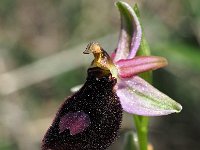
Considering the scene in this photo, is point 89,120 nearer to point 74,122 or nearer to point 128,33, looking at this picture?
point 74,122

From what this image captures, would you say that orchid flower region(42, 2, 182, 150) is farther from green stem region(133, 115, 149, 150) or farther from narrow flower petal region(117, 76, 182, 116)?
green stem region(133, 115, 149, 150)

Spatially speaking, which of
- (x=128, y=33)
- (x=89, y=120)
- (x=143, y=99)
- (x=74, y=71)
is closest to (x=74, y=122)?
(x=89, y=120)

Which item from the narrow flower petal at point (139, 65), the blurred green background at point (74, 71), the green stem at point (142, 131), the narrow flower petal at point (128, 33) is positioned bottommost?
the green stem at point (142, 131)

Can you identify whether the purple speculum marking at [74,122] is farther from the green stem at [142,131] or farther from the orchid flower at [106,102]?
the green stem at [142,131]

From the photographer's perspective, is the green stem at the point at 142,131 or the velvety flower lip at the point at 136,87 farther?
the green stem at the point at 142,131

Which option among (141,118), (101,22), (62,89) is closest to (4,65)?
(62,89)

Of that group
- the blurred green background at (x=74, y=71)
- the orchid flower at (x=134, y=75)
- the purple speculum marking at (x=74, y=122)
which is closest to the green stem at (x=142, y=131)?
the orchid flower at (x=134, y=75)
